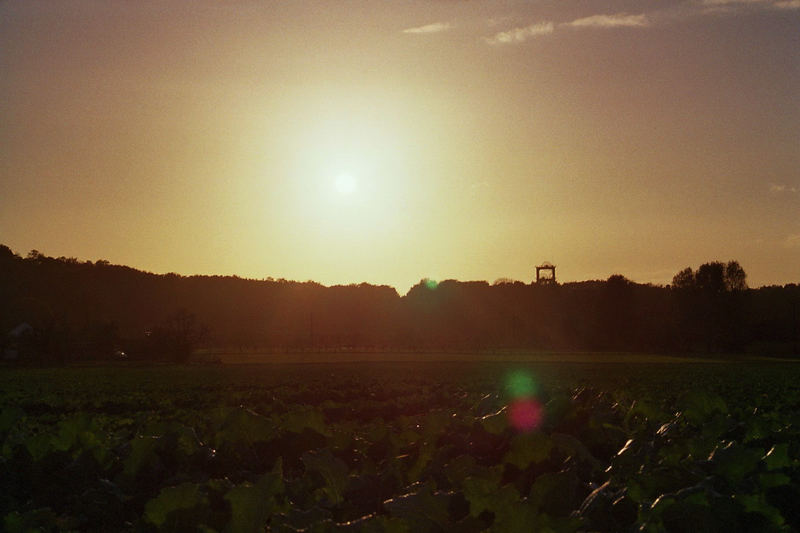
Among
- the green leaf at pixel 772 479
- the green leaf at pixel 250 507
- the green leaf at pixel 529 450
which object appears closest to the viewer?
the green leaf at pixel 250 507

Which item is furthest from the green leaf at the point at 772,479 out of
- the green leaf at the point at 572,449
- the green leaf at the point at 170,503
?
the green leaf at the point at 170,503

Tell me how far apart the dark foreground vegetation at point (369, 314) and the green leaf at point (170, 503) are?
290 ft

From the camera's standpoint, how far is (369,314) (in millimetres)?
181125

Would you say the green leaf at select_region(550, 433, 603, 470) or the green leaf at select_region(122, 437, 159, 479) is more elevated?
the green leaf at select_region(122, 437, 159, 479)

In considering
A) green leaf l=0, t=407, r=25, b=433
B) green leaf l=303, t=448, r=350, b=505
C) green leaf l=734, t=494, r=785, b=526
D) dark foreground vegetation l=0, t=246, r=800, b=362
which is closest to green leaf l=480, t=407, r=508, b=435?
green leaf l=303, t=448, r=350, b=505

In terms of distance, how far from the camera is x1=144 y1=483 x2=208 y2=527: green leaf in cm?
179

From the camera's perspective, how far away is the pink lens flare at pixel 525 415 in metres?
3.37

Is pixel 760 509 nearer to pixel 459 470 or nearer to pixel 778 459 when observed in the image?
pixel 778 459

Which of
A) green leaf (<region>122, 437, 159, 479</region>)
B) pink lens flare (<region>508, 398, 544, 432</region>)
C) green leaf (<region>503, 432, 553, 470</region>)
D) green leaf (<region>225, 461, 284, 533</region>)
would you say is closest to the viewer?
green leaf (<region>225, 461, 284, 533</region>)

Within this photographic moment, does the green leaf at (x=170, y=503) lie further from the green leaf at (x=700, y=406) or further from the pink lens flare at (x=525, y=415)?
the green leaf at (x=700, y=406)

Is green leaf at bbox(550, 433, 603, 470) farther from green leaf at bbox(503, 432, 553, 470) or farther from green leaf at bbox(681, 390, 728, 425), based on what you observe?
green leaf at bbox(681, 390, 728, 425)

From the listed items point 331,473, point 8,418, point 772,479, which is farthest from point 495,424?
point 8,418

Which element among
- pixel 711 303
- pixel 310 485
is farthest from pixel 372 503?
pixel 711 303

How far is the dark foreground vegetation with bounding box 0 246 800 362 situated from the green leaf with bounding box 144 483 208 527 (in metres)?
88.3
